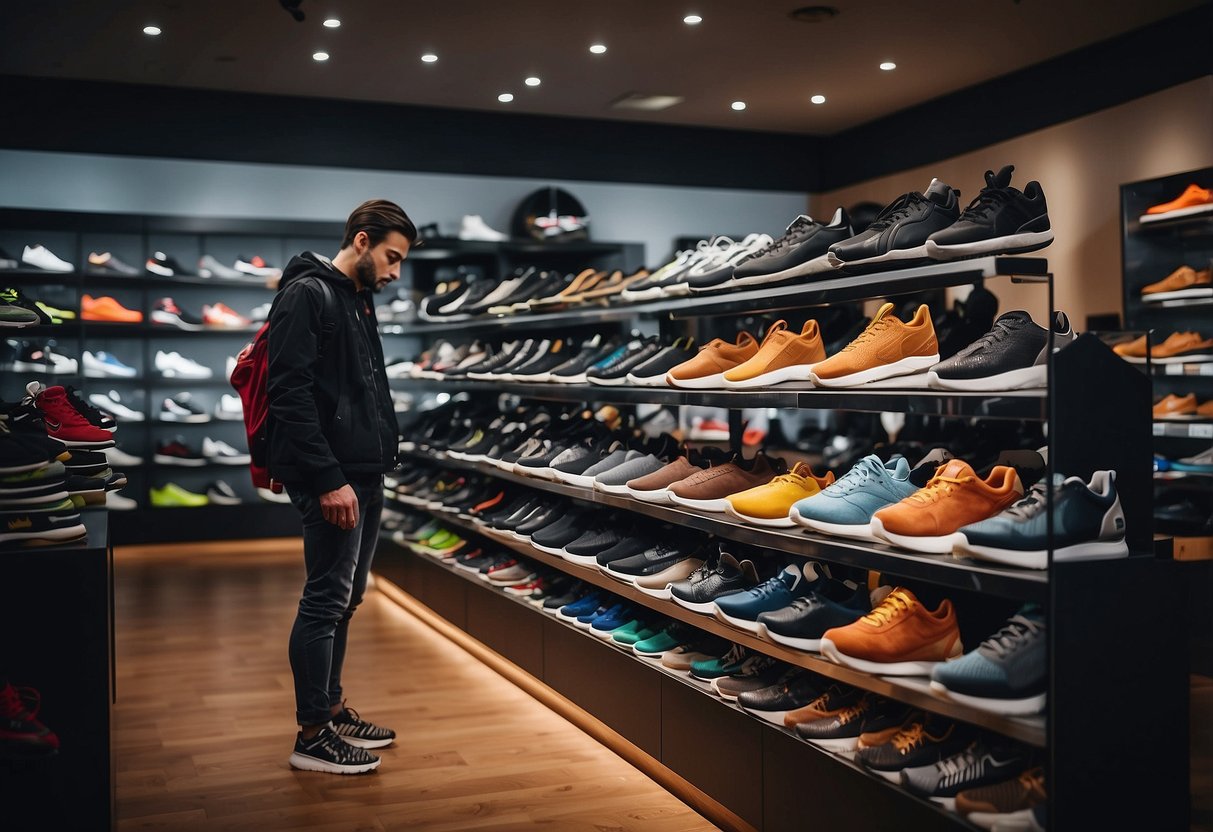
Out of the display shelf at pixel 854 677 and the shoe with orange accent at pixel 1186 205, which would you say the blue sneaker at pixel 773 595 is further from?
the shoe with orange accent at pixel 1186 205

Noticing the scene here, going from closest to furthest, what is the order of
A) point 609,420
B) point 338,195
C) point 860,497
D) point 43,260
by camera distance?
point 860,497
point 609,420
point 43,260
point 338,195

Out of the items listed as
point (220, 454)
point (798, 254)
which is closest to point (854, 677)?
point (798, 254)

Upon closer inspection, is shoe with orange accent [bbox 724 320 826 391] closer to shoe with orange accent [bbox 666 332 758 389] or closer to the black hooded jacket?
shoe with orange accent [bbox 666 332 758 389]

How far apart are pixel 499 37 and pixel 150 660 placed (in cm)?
408

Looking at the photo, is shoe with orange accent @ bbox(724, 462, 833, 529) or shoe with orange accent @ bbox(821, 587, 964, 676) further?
shoe with orange accent @ bbox(724, 462, 833, 529)

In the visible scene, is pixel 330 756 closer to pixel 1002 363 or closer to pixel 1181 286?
pixel 1002 363

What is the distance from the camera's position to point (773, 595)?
2799mm

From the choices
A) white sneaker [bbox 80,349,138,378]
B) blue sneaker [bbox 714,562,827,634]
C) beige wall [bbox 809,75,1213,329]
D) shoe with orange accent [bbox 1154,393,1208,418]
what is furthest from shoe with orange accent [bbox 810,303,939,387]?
white sneaker [bbox 80,349,138,378]

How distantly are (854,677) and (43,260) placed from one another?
22.6 feet

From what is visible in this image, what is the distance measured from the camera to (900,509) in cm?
239

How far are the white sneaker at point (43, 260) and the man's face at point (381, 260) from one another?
16.6 ft

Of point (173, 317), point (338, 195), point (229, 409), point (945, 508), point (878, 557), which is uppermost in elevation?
point (338, 195)

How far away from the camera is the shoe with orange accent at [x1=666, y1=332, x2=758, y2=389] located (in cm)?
334

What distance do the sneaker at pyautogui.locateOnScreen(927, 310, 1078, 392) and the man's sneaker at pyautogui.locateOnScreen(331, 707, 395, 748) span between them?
2.12 m
